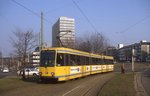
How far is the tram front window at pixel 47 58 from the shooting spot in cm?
2608

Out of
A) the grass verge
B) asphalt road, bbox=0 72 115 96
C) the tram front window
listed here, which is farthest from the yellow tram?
the grass verge

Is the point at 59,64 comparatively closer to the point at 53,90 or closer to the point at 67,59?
the point at 67,59

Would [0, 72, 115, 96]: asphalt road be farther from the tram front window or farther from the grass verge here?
the tram front window

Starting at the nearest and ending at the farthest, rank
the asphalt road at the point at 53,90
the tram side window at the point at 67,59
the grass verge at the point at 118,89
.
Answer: the grass verge at the point at 118,89, the asphalt road at the point at 53,90, the tram side window at the point at 67,59

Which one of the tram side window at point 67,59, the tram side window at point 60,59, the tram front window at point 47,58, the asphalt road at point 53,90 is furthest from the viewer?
the tram side window at point 67,59

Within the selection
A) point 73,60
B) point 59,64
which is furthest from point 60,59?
point 73,60

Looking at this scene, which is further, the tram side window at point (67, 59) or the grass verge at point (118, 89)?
the tram side window at point (67, 59)

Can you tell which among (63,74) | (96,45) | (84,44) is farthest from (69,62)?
(96,45)

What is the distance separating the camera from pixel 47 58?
26.3 m

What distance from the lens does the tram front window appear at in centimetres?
2608

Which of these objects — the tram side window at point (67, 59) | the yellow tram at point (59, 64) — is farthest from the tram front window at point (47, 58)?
the tram side window at point (67, 59)

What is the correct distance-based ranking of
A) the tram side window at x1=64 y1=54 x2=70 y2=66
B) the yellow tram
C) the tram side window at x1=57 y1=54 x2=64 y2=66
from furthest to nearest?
the tram side window at x1=64 y1=54 x2=70 y2=66, the tram side window at x1=57 y1=54 x2=64 y2=66, the yellow tram

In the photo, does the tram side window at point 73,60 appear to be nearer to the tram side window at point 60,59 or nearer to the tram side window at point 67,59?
the tram side window at point 67,59

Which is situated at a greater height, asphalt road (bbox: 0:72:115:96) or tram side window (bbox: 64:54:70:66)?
tram side window (bbox: 64:54:70:66)
